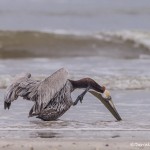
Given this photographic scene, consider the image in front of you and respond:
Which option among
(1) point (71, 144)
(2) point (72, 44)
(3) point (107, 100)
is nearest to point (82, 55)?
(2) point (72, 44)

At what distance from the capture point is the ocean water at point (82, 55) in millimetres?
6664

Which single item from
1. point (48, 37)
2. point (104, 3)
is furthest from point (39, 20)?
point (104, 3)

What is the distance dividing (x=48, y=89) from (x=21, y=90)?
0.79ft

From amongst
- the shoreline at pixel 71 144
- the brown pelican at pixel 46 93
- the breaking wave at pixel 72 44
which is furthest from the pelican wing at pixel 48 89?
the breaking wave at pixel 72 44

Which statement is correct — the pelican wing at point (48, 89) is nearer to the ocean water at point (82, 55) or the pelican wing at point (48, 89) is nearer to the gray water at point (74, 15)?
the ocean water at point (82, 55)

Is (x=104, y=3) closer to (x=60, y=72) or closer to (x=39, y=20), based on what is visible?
(x=39, y=20)

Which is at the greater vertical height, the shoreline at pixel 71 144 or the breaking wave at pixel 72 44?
the breaking wave at pixel 72 44

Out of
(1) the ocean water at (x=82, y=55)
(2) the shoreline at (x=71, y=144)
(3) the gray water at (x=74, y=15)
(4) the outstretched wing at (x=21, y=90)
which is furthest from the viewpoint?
(3) the gray water at (x=74, y=15)

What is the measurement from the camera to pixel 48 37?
671 inches

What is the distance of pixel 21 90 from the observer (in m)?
6.50

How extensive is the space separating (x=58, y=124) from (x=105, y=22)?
14.1 meters

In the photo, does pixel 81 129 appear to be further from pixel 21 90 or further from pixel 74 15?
pixel 74 15

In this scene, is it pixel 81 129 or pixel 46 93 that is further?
pixel 46 93

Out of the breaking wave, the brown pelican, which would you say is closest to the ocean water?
the breaking wave
